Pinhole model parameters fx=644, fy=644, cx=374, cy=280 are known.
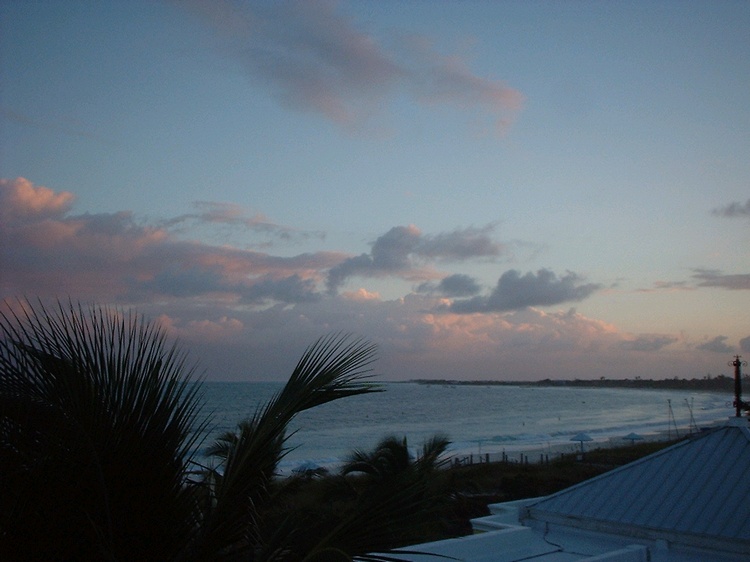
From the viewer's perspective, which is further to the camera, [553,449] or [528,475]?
[553,449]

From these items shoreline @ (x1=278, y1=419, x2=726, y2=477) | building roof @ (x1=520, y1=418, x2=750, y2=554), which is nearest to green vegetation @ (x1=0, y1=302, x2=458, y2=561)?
building roof @ (x1=520, y1=418, x2=750, y2=554)

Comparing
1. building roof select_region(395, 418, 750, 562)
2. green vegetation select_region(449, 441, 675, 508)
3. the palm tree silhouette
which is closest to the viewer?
the palm tree silhouette

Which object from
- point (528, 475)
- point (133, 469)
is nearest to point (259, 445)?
point (133, 469)

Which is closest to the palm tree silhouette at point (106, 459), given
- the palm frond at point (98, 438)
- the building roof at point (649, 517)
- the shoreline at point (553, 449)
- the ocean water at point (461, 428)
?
the palm frond at point (98, 438)

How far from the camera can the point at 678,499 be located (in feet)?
28.8

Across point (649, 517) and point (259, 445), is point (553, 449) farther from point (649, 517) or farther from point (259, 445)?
point (259, 445)

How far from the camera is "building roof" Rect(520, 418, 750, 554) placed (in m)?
8.05

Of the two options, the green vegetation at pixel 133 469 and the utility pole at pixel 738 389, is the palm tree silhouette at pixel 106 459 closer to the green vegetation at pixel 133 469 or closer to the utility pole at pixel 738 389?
the green vegetation at pixel 133 469

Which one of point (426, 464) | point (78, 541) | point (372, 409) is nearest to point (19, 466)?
point (78, 541)

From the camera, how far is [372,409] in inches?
4181

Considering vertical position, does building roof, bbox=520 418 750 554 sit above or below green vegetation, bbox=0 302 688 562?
below

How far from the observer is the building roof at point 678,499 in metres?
8.05

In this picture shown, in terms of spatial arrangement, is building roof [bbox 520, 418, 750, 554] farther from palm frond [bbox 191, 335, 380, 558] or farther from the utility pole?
palm frond [bbox 191, 335, 380, 558]

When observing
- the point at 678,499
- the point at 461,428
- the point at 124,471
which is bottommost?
the point at 461,428
